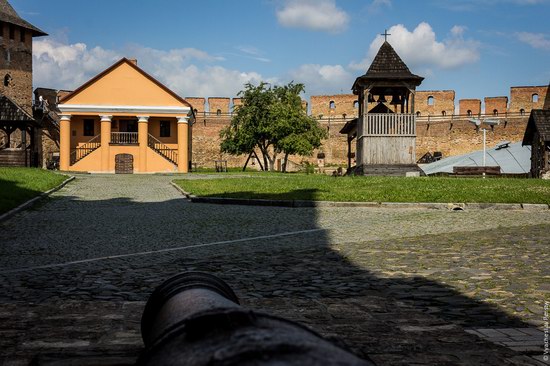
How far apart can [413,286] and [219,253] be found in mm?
2719

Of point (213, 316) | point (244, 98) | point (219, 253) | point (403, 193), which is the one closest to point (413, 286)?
point (219, 253)

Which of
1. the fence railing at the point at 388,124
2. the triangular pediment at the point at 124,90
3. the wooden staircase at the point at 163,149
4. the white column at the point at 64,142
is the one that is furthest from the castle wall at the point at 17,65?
the fence railing at the point at 388,124

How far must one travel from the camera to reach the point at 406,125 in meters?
28.9

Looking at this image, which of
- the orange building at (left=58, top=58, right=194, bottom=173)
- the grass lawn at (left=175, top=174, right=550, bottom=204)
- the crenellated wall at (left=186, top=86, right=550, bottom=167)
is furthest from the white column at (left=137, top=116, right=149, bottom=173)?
the grass lawn at (left=175, top=174, right=550, bottom=204)

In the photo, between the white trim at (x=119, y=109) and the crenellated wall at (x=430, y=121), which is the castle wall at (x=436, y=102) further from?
the white trim at (x=119, y=109)

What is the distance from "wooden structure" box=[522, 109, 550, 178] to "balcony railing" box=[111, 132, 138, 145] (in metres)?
23.4

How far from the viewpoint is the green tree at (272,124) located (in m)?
42.8

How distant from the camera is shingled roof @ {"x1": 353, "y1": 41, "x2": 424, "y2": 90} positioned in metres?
28.4

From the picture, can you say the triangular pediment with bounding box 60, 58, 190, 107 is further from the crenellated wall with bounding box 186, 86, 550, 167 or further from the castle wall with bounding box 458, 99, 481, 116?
the castle wall with bounding box 458, 99, 481, 116

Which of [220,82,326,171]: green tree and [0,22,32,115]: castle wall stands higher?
[0,22,32,115]: castle wall

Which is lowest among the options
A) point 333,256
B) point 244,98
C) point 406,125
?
point 333,256

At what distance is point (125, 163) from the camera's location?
38.3 meters

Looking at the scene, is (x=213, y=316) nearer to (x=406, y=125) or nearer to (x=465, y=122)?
(x=406, y=125)

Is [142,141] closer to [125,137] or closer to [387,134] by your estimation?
[125,137]
